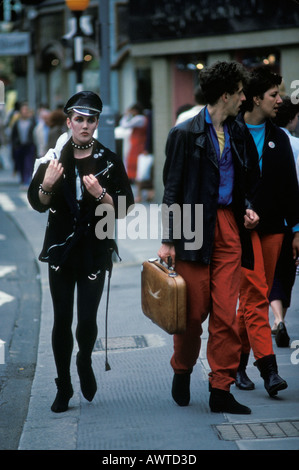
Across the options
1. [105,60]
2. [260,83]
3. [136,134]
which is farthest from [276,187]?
[136,134]

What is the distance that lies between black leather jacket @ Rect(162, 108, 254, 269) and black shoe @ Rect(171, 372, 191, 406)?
2.28ft

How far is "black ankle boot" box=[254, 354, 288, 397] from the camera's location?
17.6ft

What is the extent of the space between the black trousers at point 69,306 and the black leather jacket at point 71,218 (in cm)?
7

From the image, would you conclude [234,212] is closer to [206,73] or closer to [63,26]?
[206,73]

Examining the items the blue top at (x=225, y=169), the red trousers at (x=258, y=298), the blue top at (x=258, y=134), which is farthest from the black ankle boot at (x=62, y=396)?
the blue top at (x=258, y=134)

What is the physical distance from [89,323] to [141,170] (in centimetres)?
1166

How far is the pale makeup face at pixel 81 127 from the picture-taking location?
5.19 metres

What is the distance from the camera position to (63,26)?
28109mm

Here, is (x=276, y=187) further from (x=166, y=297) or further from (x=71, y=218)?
(x=71, y=218)

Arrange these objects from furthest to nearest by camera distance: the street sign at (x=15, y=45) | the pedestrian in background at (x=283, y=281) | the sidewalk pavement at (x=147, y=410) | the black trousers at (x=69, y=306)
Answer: the street sign at (x=15, y=45) < the pedestrian in background at (x=283, y=281) < the black trousers at (x=69, y=306) < the sidewalk pavement at (x=147, y=410)

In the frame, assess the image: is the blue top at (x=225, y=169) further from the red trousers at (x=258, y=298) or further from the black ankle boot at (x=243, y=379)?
the black ankle boot at (x=243, y=379)

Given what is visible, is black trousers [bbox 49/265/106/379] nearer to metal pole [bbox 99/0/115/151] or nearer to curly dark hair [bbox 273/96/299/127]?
curly dark hair [bbox 273/96/299/127]

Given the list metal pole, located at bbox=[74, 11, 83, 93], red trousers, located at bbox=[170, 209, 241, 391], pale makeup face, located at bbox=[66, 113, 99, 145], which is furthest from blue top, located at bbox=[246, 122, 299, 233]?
metal pole, located at bbox=[74, 11, 83, 93]

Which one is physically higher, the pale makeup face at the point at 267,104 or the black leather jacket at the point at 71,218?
the pale makeup face at the point at 267,104
